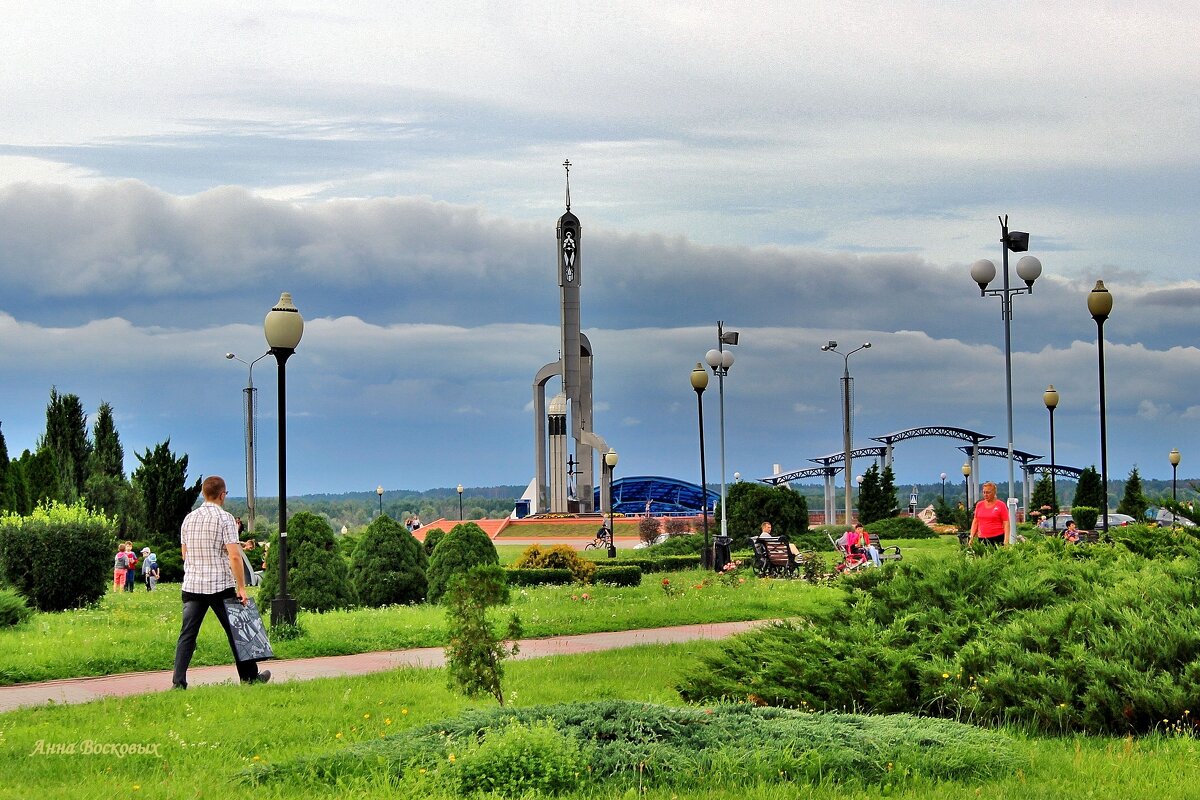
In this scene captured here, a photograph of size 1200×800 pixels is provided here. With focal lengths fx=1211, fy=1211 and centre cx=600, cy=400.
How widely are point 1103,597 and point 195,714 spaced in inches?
253

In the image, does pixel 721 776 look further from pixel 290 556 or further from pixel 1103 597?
pixel 290 556

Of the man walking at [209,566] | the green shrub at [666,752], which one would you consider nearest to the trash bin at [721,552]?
the man walking at [209,566]

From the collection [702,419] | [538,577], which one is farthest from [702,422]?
[538,577]

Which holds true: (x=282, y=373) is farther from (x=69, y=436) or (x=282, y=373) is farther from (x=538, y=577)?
(x=69, y=436)

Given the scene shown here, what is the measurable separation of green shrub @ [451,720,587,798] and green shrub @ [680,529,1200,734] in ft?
9.03

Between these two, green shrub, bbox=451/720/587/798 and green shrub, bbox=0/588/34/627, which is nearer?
green shrub, bbox=451/720/587/798

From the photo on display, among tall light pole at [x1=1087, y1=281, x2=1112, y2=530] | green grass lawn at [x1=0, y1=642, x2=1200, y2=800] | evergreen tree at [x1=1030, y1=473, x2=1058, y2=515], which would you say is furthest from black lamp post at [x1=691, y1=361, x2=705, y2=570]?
evergreen tree at [x1=1030, y1=473, x2=1058, y2=515]

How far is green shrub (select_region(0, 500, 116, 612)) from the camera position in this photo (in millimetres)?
17641

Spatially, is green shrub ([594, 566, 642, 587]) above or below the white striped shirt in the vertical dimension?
below

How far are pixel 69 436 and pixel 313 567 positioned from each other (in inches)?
1304

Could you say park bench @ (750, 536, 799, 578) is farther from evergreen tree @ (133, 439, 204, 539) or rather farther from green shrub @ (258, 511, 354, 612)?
evergreen tree @ (133, 439, 204, 539)

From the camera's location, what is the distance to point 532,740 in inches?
240

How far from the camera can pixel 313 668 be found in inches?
460

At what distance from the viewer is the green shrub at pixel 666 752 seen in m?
6.02
